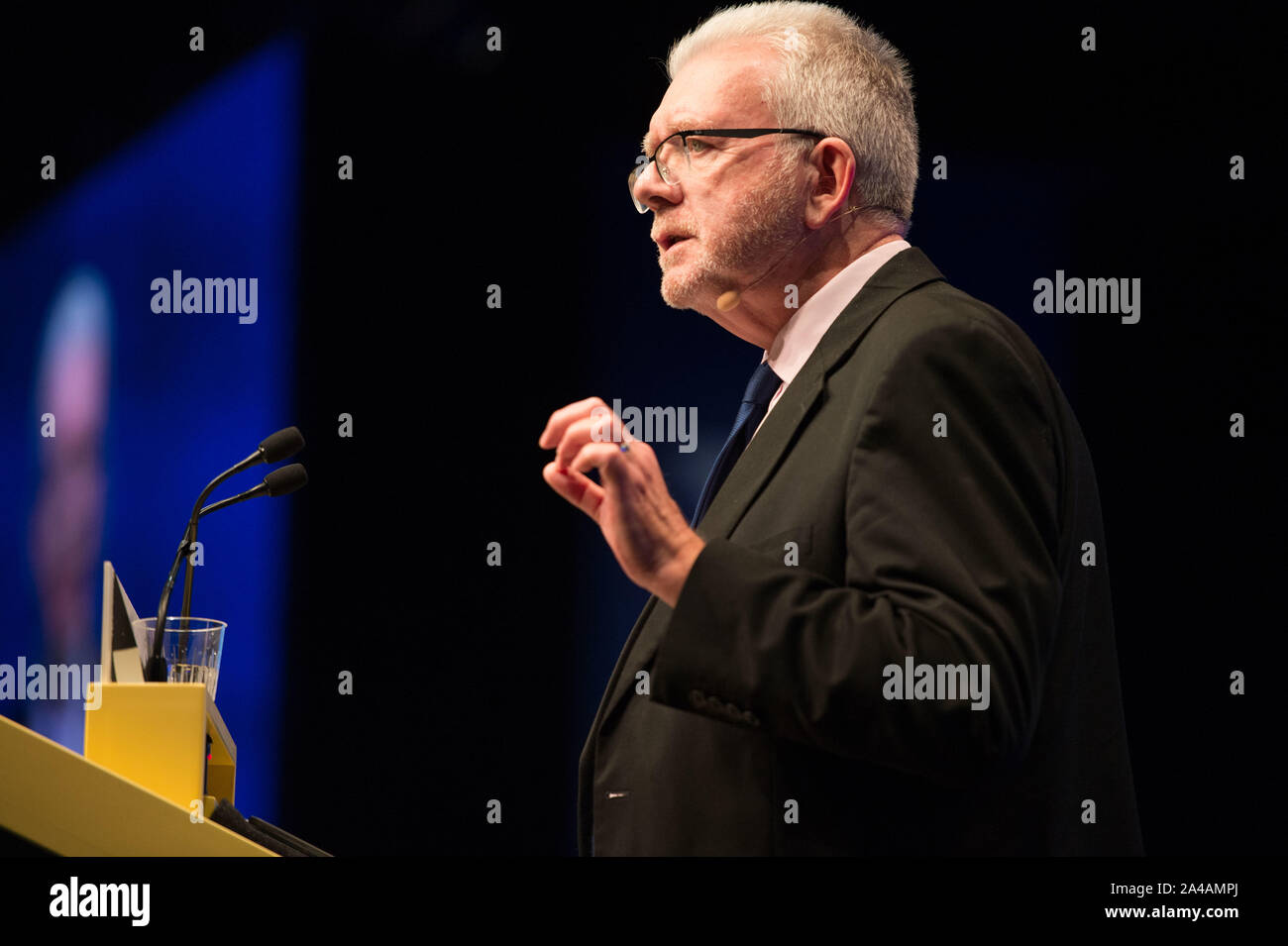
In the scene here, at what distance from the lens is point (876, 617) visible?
1.19 m

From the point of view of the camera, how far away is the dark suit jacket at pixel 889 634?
120 centimetres

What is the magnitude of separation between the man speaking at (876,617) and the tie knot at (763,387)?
0.50 feet

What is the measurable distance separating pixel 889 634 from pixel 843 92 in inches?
34.5

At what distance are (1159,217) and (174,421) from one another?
2597mm

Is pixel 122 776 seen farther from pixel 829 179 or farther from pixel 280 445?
pixel 829 179

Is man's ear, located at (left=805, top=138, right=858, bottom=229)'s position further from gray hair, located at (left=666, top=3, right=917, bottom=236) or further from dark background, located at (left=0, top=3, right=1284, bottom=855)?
dark background, located at (left=0, top=3, right=1284, bottom=855)

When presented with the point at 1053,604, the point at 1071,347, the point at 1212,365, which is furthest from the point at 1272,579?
the point at 1053,604

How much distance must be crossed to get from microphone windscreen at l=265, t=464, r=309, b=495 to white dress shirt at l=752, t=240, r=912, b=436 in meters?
0.82

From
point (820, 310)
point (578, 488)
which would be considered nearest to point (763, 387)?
point (820, 310)

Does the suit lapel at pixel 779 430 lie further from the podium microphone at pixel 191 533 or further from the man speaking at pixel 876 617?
the podium microphone at pixel 191 533

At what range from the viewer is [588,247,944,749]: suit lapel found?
144cm

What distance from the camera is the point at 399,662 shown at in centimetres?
328

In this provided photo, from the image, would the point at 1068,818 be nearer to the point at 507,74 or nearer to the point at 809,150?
the point at 809,150

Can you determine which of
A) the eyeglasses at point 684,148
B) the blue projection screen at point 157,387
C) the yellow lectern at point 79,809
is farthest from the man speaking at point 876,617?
the blue projection screen at point 157,387
